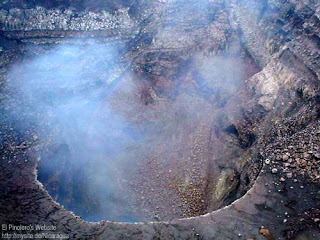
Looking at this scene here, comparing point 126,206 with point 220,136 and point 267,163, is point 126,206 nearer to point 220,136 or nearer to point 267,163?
point 220,136

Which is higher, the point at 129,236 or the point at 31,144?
the point at 129,236

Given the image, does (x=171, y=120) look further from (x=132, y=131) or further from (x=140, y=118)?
(x=132, y=131)

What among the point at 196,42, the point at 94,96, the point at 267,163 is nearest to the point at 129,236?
the point at 267,163

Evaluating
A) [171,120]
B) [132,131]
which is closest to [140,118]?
[132,131]

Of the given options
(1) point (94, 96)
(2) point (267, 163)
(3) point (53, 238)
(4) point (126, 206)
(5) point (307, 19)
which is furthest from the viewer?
(1) point (94, 96)

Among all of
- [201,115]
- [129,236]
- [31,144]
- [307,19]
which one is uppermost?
[307,19]

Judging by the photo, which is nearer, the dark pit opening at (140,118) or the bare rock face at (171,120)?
the bare rock face at (171,120)

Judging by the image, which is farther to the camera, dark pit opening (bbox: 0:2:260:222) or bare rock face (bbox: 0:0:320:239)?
dark pit opening (bbox: 0:2:260:222)

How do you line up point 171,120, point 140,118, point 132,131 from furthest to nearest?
point 171,120 → point 140,118 → point 132,131
